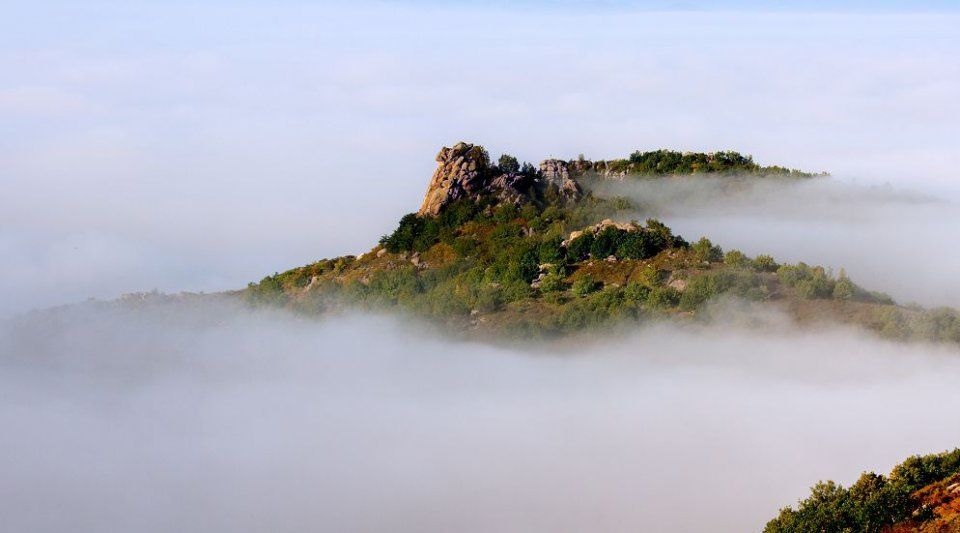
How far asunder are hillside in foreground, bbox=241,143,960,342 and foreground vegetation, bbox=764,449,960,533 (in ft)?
116

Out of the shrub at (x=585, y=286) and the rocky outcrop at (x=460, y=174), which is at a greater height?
the rocky outcrop at (x=460, y=174)

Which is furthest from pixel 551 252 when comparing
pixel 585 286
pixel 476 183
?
pixel 476 183

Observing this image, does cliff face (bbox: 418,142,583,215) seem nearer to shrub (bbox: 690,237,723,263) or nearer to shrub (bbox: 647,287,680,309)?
shrub (bbox: 690,237,723,263)

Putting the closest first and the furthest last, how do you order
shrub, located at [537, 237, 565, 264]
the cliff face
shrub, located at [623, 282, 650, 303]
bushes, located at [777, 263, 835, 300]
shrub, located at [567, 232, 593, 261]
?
bushes, located at [777, 263, 835, 300], shrub, located at [623, 282, 650, 303], shrub, located at [567, 232, 593, 261], shrub, located at [537, 237, 565, 264], the cliff face

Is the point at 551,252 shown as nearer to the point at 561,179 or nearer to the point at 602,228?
the point at 602,228

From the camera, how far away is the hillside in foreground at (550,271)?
5369 inches

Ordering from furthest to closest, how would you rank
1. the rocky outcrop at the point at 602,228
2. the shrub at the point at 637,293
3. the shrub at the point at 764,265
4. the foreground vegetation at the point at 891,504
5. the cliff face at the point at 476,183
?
A: the cliff face at the point at 476,183 < the rocky outcrop at the point at 602,228 < the shrub at the point at 764,265 < the shrub at the point at 637,293 < the foreground vegetation at the point at 891,504

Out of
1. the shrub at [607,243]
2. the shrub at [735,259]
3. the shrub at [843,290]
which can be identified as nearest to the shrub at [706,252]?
the shrub at [735,259]

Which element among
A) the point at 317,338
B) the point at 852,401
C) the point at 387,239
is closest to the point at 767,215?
the point at 387,239

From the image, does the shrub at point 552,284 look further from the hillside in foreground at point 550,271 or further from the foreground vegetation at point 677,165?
the foreground vegetation at point 677,165

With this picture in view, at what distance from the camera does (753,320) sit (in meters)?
133

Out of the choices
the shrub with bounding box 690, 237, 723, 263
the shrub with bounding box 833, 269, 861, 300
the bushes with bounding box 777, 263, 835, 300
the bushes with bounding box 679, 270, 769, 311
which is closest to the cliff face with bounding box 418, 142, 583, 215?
the shrub with bounding box 690, 237, 723, 263

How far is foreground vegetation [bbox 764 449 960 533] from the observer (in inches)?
3445

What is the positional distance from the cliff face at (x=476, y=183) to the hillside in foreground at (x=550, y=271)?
0.44 feet
